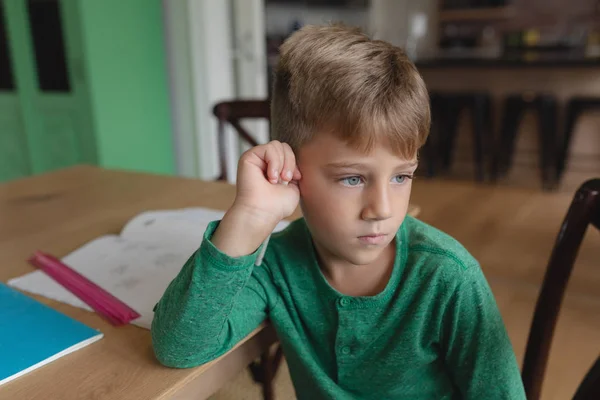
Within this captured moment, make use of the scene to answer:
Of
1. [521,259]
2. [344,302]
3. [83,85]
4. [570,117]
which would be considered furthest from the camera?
[570,117]

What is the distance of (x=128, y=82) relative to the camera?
314 cm

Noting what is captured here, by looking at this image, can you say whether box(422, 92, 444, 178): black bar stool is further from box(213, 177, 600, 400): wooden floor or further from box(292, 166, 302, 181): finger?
box(292, 166, 302, 181): finger

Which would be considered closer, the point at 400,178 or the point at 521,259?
the point at 400,178

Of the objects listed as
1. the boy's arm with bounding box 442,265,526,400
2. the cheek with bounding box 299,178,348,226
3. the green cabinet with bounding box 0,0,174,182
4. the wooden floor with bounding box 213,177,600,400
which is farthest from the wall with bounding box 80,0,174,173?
the boy's arm with bounding box 442,265,526,400

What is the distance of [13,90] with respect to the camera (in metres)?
3.35

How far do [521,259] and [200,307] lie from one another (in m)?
2.34

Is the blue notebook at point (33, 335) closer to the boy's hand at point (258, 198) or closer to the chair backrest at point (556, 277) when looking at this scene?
the boy's hand at point (258, 198)

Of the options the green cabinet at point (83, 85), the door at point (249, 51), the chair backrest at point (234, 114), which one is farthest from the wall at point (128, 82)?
the chair backrest at point (234, 114)

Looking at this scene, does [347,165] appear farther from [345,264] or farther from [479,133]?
[479,133]

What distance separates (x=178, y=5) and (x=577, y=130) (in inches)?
120

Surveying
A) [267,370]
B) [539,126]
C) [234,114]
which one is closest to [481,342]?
[267,370]

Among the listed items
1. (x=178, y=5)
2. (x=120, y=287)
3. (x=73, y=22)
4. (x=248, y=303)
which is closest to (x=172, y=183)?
(x=120, y=287)

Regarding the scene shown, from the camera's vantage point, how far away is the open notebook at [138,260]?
792 millimetres

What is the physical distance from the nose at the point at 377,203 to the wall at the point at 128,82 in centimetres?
272
